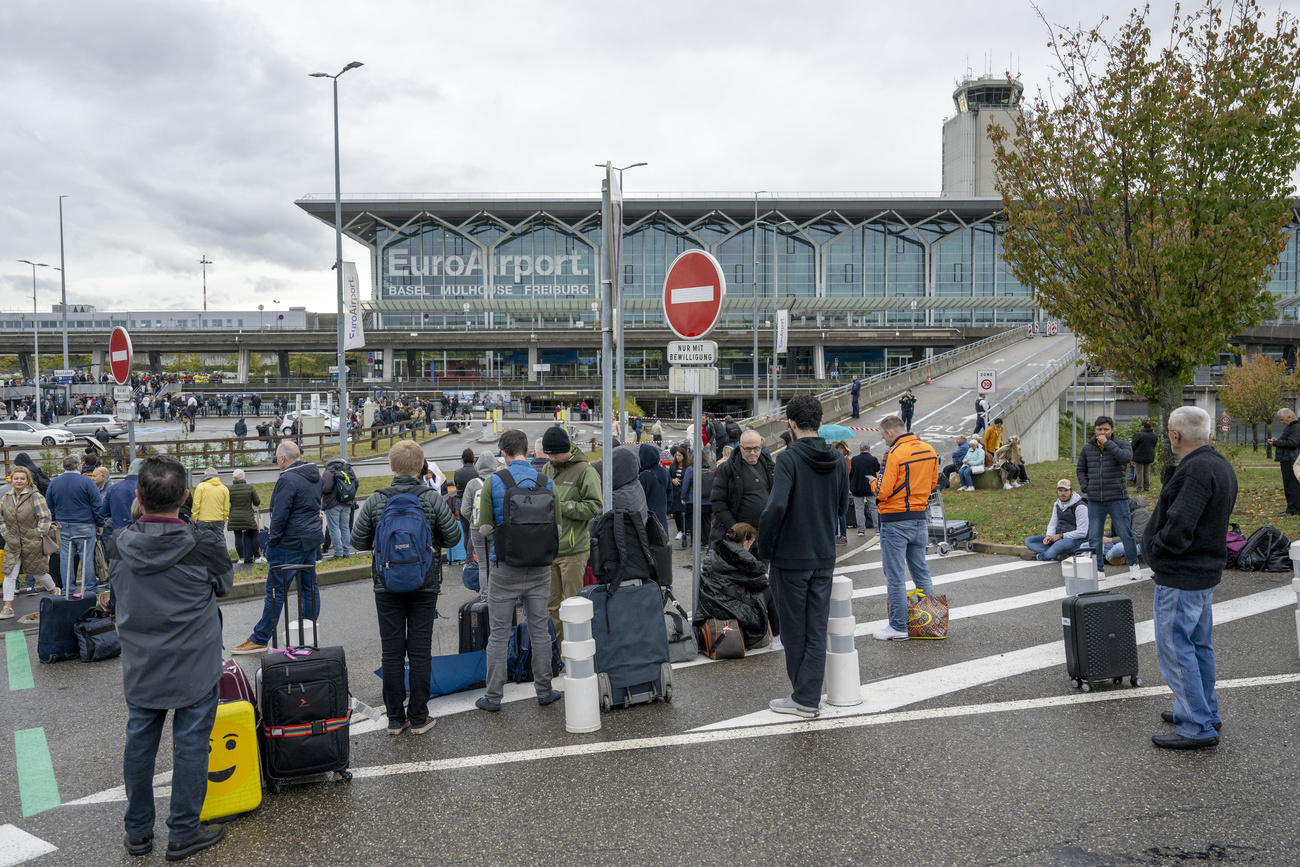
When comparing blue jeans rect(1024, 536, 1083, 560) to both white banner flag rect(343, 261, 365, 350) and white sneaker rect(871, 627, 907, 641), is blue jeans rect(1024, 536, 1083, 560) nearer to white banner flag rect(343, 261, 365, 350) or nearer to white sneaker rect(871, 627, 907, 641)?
white sneaker rect(871, 627, 907, 641)

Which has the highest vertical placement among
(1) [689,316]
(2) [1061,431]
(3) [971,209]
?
(3) [971,209]

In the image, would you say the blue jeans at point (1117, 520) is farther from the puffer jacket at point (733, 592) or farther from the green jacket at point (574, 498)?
the green jacket at point (574, 498)

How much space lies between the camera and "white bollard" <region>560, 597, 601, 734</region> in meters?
5.40

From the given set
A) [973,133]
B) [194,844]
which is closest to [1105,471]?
[194,844]

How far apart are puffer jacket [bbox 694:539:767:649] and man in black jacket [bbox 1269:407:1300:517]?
9687 mm

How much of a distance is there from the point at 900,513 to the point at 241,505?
8508mm

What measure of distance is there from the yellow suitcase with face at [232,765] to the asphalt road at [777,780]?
0.33 ft

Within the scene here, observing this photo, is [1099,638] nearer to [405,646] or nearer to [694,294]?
[694,294]

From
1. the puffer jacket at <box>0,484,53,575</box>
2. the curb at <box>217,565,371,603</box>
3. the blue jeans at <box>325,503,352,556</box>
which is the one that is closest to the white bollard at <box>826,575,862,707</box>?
the curb at <box>217,565,371,603</box>

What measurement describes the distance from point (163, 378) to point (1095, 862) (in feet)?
247

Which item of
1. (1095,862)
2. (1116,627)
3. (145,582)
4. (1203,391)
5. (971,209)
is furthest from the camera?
(971,209)

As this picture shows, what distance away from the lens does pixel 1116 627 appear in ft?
19.3

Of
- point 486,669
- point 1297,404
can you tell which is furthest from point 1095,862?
point 1297,404

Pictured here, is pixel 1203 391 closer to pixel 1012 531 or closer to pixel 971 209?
pixel 971 209
